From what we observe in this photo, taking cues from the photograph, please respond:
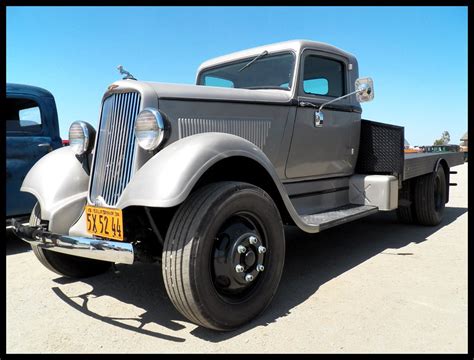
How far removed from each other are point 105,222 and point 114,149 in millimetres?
591

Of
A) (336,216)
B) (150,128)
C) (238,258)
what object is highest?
(150,128)

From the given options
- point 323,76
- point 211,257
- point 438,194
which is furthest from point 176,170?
point 438,194

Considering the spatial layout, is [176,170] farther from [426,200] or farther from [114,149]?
[426,200]

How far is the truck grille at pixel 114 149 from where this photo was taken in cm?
265

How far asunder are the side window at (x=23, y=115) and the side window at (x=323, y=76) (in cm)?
354

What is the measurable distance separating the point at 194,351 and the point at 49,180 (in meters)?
1.85

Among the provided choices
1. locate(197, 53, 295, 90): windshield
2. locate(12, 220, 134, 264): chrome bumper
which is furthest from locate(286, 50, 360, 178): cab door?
locate(12, 220, 134, 264): chrome bumper

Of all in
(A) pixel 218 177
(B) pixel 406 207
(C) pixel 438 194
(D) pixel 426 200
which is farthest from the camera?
(C) pixel 438 194

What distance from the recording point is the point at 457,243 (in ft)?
14.6

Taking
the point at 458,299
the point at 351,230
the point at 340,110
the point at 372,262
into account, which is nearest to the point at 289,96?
the point at 340,110

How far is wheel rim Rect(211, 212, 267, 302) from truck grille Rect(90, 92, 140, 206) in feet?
2.64

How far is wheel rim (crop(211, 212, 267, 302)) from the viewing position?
2.35 meters

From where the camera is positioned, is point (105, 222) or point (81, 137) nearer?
point (105, 222)

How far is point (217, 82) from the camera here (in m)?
4.08
